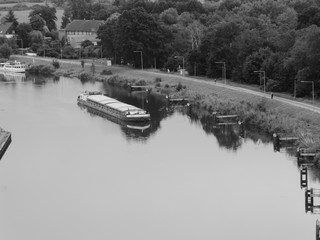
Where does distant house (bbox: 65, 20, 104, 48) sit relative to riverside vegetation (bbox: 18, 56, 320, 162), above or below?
above

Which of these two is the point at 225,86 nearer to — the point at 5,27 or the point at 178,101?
the point at 178,101

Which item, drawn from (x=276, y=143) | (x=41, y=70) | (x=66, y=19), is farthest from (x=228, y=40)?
(x=66, y=19)

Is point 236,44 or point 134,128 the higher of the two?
point 236,44

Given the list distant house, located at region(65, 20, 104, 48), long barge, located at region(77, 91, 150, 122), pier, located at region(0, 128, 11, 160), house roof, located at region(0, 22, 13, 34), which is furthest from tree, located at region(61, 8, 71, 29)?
pier, located at region(0, 128, 11, 160)

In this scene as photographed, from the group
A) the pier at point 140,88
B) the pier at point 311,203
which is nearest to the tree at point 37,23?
the pier at point 140,88

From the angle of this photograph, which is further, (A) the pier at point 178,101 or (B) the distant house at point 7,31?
(B) the distant house at point 7,31

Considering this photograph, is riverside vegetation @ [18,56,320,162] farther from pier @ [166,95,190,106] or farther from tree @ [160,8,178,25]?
tree @ [160,8,178,25]

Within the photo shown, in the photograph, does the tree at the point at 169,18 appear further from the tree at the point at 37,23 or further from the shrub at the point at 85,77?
the tree at the point at 37,23
